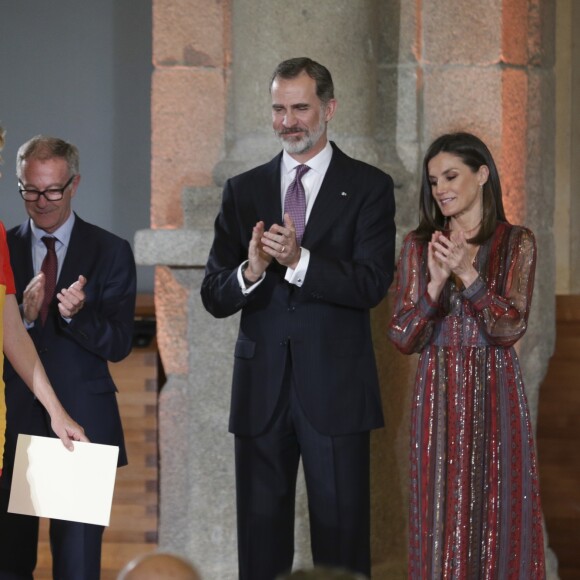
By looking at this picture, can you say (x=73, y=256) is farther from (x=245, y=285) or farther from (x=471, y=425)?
(x=471, y=425)

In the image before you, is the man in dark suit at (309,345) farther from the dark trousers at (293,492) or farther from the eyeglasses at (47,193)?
the eyeglasses at (47,193)

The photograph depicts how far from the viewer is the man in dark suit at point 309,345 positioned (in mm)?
3939

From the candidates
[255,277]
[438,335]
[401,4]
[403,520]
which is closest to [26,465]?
[255,277]

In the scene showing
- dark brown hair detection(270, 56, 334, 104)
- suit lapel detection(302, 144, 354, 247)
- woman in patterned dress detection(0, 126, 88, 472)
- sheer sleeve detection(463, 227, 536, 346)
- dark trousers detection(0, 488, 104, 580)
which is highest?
dark brown hair detection(270, 56, 334, 104)

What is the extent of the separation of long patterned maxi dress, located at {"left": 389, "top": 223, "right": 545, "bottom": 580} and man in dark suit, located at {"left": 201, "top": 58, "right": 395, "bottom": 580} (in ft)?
0.58

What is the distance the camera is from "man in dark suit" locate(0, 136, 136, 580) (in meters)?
3.92

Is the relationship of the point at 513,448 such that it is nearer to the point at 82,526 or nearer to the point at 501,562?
the point at 501,562

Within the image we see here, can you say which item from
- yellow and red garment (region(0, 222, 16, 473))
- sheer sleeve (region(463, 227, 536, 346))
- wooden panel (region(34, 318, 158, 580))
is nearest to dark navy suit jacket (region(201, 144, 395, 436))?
sheer sleeve (region(463, 227, 536, 346))

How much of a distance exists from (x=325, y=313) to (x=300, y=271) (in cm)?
20

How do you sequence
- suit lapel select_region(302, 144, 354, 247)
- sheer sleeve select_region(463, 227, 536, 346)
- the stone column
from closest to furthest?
sheer sleeve select_region(463, 227, 536, 346)
suit lapel select_region(302, 144, 354, 247)
the stone column

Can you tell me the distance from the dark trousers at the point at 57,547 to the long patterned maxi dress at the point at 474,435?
1.00 meters

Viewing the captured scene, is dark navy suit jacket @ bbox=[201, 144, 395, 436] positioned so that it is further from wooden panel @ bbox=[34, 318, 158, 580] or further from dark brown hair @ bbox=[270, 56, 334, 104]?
wooden panel @ bbox=[34, 318, 158, 580]

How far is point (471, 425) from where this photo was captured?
3854mm

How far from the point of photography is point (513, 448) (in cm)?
386
